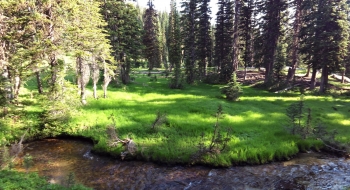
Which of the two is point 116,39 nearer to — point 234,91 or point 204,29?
point 234,91

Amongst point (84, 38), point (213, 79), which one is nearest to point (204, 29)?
point (213, 79)

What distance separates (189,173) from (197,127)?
3.95 m

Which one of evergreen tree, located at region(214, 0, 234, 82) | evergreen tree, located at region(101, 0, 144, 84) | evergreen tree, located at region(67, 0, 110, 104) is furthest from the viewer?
evergreen tree, located at region(214, 0, 234, 82)

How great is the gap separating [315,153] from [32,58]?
17.7m

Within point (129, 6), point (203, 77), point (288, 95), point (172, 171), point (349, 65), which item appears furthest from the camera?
point (203, 77)

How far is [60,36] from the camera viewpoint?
14.6 m

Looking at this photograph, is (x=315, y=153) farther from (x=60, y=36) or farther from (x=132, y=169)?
(x=60, y=36)

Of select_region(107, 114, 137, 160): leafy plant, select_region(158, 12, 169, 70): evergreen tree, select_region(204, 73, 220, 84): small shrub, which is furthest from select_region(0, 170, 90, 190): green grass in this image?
select_region(158, 12, 169, 70): evergreen tree

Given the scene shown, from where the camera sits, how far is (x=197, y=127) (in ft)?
46.8

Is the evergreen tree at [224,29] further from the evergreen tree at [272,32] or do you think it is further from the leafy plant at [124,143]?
the leafy plant at [124,143]

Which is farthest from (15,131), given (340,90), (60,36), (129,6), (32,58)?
(340,90)

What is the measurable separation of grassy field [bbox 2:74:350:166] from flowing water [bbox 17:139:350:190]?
2.11 feet

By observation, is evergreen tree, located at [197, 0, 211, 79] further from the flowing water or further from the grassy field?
the flowing water

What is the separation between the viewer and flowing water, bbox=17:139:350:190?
9.73m
